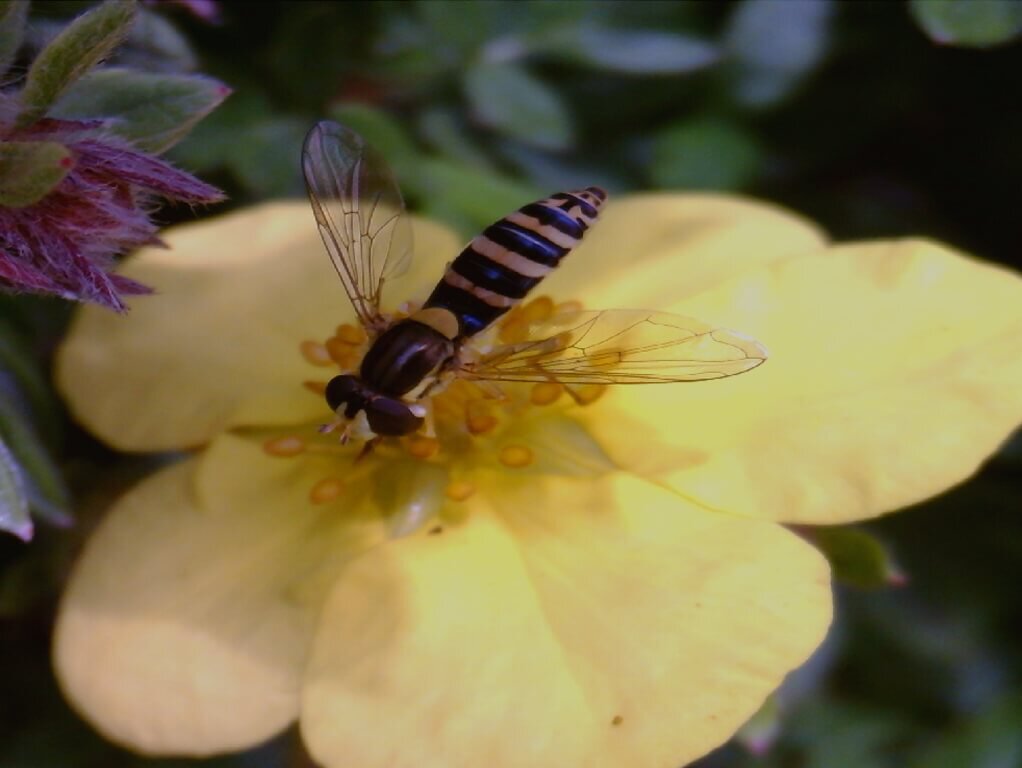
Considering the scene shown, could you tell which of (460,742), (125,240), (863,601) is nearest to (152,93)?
(125,240)

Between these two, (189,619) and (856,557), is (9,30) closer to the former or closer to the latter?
(189,619)

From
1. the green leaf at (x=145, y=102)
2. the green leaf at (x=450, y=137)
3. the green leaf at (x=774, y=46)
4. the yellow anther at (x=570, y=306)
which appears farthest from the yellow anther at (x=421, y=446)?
the green leaf at (x=774, y=46)

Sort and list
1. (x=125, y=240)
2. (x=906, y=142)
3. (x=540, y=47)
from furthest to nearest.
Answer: (x=906, y=142) < (x=540, y=47) < (x=125, y=240)

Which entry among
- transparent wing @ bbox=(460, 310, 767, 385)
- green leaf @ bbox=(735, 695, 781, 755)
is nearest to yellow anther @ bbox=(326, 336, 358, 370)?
transparent wing @ bbox=(460, 310, 767, 385)

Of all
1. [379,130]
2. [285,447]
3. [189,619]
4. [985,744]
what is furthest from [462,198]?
[985,744]

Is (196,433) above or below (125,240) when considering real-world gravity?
below

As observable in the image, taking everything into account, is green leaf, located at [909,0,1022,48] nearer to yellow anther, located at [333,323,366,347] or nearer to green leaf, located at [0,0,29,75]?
yellow anther, located at [333,323,366,347]

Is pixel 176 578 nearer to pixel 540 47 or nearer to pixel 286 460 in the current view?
pixel 286 460
